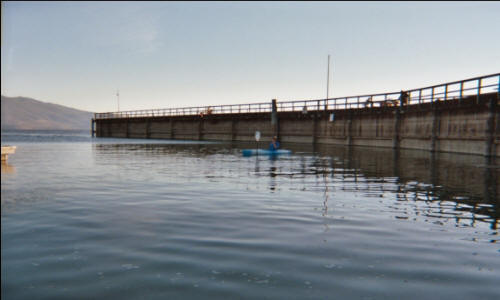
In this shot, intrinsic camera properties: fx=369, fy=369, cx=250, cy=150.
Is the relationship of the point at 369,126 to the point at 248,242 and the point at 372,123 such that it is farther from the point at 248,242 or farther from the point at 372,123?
the point at 248,242

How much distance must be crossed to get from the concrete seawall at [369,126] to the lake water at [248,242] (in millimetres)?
14056

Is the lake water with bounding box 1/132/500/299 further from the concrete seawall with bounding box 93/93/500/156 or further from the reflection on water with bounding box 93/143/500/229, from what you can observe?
the concrete seawall with bounding box 93/93/500/156

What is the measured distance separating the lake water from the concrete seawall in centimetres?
1406

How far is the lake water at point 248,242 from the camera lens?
4.09 metres

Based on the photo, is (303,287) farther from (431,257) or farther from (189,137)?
(189,137)

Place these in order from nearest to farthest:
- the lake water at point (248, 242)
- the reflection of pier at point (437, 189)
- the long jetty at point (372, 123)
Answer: the lake water at point (248, 242), the reflection of pier at point (437, 189), the long jetty at point (372, 123)

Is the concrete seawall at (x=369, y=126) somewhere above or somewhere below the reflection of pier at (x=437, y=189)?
above

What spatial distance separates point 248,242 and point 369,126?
33962 mm

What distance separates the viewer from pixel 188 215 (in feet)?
25.1

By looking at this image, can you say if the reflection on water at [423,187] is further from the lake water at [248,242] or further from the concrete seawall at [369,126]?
the concrete seawall at [369,126]

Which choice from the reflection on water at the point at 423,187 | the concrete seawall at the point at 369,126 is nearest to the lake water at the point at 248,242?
the reflection on water at the point at 423,187

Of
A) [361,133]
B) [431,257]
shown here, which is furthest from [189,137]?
[431,257]

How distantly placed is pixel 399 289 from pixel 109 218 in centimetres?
554

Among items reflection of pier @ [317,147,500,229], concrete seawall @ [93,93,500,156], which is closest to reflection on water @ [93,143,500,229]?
reflection of pier @ [317,147,500,229]
